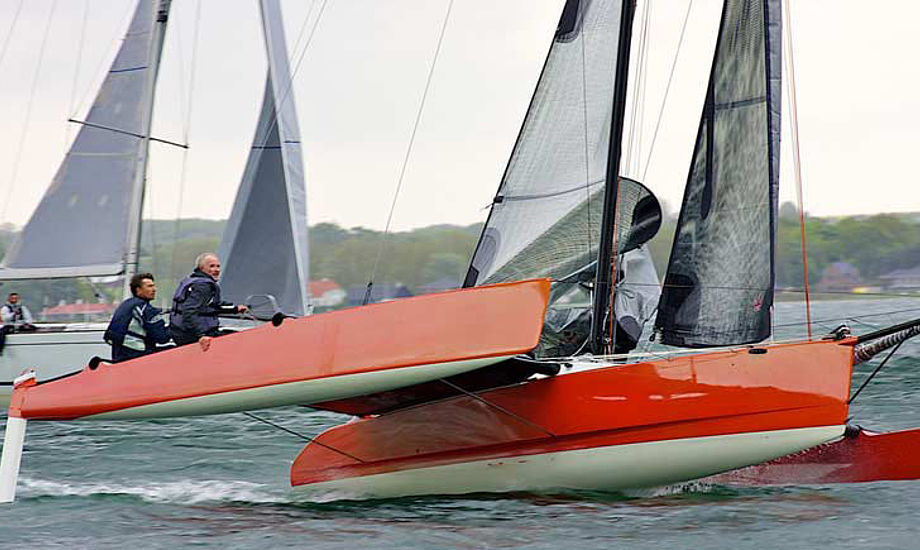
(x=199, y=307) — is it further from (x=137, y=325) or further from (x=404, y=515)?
(x=404, y=515)

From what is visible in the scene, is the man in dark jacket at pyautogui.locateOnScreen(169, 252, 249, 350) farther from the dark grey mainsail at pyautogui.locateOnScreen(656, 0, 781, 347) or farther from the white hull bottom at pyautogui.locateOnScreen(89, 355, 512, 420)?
the dark grey mainsail at pyautogui.locateOnScreen(656, 0, 781, 347)

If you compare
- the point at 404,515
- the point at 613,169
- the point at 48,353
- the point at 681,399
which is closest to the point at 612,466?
the point at 681,399

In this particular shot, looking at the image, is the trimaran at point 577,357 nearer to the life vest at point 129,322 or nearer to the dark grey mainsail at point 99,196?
the life vest at point 129,322

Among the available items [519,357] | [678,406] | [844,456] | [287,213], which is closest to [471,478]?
[519,357]

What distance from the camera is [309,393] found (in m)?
5.57

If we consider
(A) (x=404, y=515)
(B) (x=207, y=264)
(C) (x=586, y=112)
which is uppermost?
(C) (x=586, y=112)

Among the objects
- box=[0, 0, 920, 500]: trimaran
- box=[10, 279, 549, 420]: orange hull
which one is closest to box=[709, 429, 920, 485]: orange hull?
box=[0, 0, 920, 500]: trimaran

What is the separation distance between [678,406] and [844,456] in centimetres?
148

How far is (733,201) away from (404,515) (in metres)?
2.84

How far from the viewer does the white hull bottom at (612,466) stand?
584cm

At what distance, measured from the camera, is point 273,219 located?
12680 mm

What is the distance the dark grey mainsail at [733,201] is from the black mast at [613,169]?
68cm

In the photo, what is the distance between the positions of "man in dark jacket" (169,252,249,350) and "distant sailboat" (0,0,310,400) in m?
4.97

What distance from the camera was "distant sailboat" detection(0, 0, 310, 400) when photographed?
1186 cm
